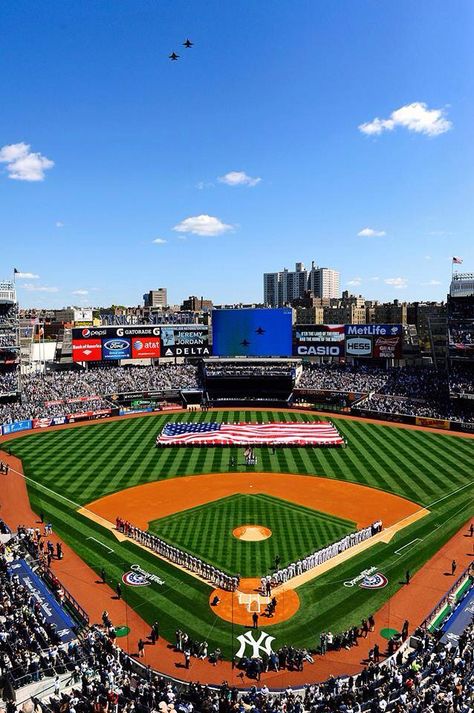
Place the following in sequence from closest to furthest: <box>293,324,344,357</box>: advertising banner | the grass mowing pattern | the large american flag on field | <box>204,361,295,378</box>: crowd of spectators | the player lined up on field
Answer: the player lined up on field → the grass mowing pattern → the large american flag on field → <box>204,361,295,378</box>: crowd of spectators → <box>293,324,344,357</box>: advertising banner

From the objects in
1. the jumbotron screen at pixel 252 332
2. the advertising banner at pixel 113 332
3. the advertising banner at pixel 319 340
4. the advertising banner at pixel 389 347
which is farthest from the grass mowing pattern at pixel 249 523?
the advertising banner at pixel 113 332

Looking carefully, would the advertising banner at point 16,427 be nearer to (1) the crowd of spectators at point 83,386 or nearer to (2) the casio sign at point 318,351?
(1) the crowd of spectators at point 83,386

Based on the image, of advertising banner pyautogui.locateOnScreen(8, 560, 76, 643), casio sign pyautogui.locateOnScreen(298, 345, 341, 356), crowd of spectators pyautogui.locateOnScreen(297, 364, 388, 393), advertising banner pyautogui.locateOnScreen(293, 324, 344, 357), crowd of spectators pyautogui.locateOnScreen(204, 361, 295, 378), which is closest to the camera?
advertising banner pyautogui.locateOnScreen(8, 560, 76, 643)

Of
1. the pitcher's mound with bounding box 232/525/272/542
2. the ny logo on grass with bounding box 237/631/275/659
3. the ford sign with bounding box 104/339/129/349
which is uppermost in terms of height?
the ford sign with bounding box 104/339/129/349

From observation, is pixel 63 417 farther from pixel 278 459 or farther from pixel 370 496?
pixel 370 496

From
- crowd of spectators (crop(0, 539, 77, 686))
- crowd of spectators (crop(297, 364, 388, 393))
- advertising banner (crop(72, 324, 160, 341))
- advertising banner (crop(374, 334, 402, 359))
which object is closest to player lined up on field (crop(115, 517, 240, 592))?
crowd of spectators (crop(0, 539, 77, 686))

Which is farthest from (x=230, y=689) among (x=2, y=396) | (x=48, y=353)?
(x=48, y=353)

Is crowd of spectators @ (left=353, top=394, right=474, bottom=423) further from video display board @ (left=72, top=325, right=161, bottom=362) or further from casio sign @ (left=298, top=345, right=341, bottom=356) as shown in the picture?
video display board @ (left=72, top=325, right=161, bottom=362)
